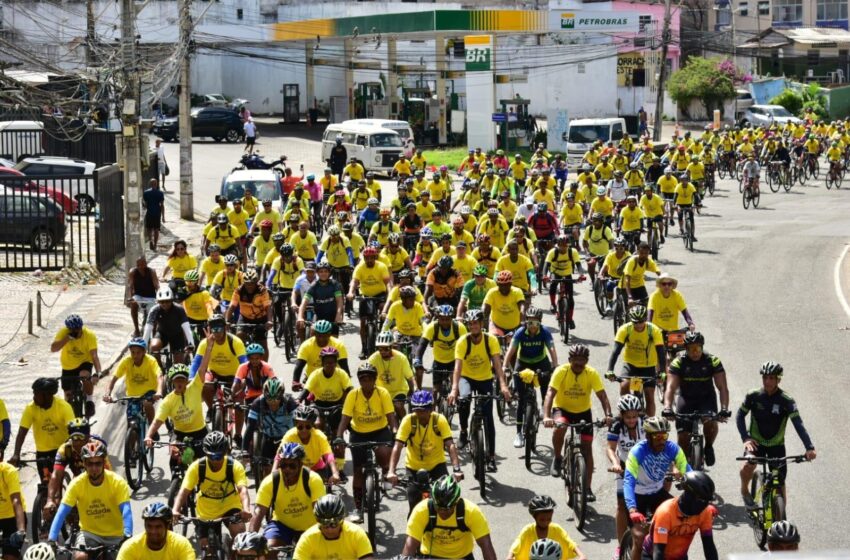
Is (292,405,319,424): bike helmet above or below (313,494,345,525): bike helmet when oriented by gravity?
above

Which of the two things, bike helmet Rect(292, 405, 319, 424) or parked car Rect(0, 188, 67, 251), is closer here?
bike helmet Rect(292, 405, 319, 424)

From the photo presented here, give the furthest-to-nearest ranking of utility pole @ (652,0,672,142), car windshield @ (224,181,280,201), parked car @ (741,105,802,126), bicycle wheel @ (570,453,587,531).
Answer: parked car @ (741,105,802,126), utility pole @ (652,0,672,142), car windshield @ (224,181,280,201), bicycle wheel @ (570,453,587,531)

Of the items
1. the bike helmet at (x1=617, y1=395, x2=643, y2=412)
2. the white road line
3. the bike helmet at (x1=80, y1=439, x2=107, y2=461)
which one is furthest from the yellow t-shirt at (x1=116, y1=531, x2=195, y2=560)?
the white road line

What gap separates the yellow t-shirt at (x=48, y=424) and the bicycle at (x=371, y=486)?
277 centimetres

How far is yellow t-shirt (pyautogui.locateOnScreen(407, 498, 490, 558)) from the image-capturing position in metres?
9.84

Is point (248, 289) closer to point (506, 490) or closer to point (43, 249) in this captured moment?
point (506, 490)

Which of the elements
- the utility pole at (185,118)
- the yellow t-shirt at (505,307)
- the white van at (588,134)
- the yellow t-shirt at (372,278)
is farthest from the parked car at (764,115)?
the yellow t-shirt at (505,307)

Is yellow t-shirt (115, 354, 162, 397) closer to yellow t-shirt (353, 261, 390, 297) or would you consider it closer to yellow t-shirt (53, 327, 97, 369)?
yellow t-shirt (53, 327, 97, 369)

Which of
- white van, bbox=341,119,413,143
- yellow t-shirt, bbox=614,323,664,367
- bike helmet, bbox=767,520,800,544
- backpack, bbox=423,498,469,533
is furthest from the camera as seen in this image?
white van, bbox=341,119,413,143

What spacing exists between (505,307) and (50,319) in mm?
11073

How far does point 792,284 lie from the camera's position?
27797mm

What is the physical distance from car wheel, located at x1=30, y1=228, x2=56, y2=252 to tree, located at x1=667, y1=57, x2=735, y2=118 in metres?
47.8

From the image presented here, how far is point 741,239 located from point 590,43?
109 feet

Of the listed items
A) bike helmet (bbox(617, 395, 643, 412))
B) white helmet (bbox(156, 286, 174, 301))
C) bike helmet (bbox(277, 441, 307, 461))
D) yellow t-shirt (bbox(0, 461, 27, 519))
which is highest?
white helmet (bbox(156, 286, 174, 301))
